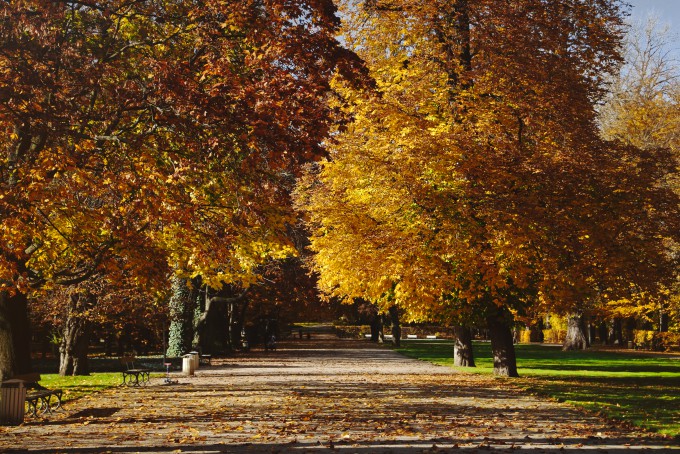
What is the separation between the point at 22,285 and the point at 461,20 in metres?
15.2

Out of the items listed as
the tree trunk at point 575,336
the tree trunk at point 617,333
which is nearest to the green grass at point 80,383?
the tree trunk at point 575,336

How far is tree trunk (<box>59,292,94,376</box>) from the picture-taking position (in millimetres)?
24875

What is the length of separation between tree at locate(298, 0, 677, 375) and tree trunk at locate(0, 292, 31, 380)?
8205 mm

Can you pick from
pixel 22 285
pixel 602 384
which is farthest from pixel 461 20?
pixel 22 285

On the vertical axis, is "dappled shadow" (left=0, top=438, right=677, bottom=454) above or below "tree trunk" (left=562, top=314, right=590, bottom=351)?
below

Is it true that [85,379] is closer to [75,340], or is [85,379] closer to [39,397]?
[75,340]

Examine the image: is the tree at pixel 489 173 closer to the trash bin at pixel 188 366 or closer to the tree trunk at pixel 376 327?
the trash bin at pixel 188 366

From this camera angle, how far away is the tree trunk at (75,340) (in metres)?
24.9

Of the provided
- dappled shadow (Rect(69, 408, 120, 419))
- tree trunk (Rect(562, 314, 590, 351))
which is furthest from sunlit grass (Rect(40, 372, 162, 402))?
tree trunk (Rect(562, 314, 590, 351))

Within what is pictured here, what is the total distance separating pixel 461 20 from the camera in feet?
75.5

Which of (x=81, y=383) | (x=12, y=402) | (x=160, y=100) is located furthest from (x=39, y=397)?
(x=81, y=383)

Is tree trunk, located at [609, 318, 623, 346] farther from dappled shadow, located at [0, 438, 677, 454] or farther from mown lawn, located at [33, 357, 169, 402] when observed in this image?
dappled shadow, located at [0, 438, 677, 454]

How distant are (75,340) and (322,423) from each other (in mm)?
14601

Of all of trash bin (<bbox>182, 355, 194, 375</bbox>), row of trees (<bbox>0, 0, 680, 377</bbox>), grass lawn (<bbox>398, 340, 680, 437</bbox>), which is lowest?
grass lawn (<bbox>398, 340, 680, 437</bbox>)
